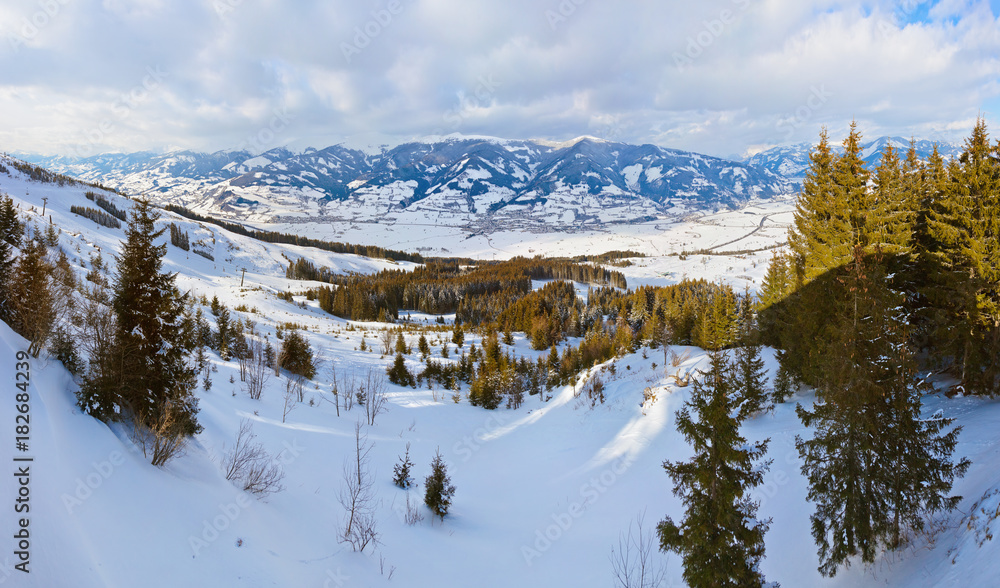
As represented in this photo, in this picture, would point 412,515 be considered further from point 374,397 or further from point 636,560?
point 374,397

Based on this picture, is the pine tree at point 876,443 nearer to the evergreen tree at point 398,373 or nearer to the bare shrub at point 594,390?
the bare shrub at point 594,390

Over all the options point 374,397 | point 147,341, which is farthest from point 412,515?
point 374,397

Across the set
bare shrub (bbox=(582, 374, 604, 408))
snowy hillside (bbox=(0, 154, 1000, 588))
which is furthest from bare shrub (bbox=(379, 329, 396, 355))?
bare shrub (bbox=(582, 374, 604, 408))

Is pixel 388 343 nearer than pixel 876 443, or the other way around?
pixel 876 443

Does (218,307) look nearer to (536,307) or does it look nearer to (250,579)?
(250,579)

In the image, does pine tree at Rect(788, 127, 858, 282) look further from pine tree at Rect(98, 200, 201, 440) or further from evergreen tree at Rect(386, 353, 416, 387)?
evergreen tree at Rect(386, 353, 416, 387)
